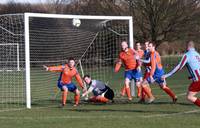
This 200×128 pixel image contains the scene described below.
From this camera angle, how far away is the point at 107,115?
1418 centimetres

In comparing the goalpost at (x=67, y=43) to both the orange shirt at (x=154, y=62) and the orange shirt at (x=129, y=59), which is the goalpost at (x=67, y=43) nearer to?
the orange shirt at (x=129, y=59)

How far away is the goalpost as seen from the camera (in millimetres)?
20594

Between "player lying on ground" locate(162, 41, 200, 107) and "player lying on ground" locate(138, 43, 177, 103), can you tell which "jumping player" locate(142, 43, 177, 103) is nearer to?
"player lying on ground" locate(138, 43, 177, 103)

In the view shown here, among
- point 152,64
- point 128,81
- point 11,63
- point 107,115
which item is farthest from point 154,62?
point 11,63

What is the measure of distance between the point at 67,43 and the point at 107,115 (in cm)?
1035

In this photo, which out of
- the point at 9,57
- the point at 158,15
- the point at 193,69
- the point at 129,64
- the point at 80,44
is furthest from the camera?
the point at 158,15

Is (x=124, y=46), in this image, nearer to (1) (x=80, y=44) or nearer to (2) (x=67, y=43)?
(1) (x=80, y=44)

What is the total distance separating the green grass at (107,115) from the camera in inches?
488

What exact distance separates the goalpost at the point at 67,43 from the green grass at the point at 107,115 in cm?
280

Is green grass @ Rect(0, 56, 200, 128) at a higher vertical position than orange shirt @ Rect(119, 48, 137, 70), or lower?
lower

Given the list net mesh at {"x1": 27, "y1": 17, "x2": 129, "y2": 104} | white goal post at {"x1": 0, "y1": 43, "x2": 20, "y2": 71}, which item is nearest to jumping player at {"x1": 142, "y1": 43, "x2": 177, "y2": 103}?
net mesh at {"x1": 27, "y1": 17, "x2": 129, "y2": 104}

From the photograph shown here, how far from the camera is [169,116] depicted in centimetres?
1376

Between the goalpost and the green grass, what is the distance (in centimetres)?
280

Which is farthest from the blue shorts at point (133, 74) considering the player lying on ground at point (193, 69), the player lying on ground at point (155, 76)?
the player lying on ground at point (193, 69)
